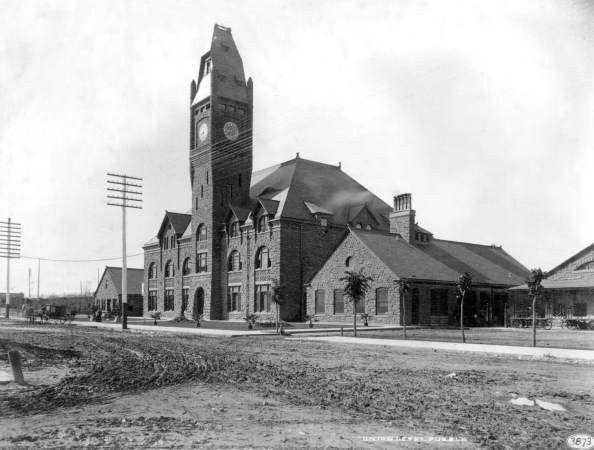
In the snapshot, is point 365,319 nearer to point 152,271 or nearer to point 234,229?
point 234,229

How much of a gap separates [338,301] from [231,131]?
64.5 ft

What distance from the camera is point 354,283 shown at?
30.1m

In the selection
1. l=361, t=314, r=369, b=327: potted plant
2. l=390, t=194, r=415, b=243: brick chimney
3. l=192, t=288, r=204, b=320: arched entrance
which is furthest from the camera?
l=192, t=288, r=204, b=320: arched entrance

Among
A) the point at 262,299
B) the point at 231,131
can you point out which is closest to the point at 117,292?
the point at 231,131

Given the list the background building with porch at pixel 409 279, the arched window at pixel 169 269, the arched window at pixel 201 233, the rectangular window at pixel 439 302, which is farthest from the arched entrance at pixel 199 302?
the rectangular window at pixel 439 302

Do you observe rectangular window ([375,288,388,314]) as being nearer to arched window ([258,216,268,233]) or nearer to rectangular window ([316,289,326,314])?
rectangular window ([316,289,326,314])

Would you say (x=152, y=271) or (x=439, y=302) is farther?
(x=152, y=271)

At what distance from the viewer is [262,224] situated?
1949 inches

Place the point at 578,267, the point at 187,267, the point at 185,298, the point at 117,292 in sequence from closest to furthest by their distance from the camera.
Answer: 1. the point at 578,267
2. the point at 185,298
3. the point at 187,267
4. the point at 117,292

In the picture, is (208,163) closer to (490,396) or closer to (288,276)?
(288,276)

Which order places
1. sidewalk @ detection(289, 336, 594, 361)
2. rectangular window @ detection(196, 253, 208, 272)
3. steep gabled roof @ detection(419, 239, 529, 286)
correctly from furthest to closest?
1. rectangular window @ detection(196, 253, 208, 272)
2. steep gabled roof @ detection(419, 239, 529, 286)
3. sidewalk @ detection(289, 336, 594, 361)

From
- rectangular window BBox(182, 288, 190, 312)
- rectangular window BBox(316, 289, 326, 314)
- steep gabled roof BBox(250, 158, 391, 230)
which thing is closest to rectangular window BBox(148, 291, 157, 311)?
rectangular window BBox(182, 288, 190, 312)

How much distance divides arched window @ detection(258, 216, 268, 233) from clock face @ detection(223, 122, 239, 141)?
8.85 metres

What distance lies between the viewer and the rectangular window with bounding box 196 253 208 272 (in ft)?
181
